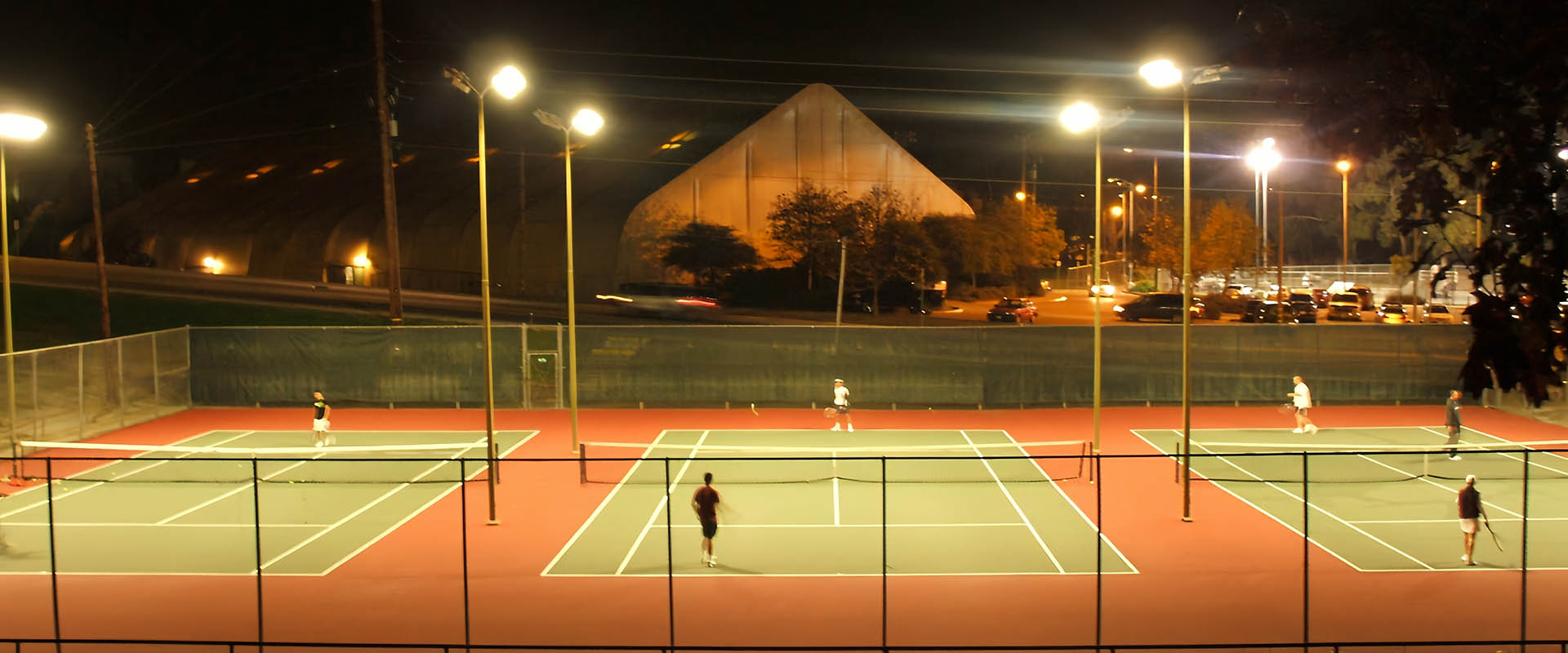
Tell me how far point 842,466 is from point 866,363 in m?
9.45

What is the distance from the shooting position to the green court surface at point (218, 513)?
16.8 metres

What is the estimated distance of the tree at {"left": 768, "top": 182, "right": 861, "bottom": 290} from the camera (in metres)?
55.9

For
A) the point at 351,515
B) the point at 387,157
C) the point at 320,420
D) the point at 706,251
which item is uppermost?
the point at 387,157

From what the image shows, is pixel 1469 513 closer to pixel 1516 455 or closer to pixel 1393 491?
pixel 1393 491

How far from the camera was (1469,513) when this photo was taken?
52.2 ft

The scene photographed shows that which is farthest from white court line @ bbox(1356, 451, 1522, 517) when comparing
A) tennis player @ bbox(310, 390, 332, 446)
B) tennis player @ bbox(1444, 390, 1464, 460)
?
tennis player @ bbox(310, 390, 332, 446)

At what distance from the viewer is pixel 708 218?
183 feet

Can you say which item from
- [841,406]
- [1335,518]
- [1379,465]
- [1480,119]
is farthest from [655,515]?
[1379,465]

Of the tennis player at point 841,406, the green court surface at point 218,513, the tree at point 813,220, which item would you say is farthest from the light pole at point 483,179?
the tree at point 813,220

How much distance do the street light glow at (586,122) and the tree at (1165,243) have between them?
2217 inches

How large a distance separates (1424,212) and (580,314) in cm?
4406

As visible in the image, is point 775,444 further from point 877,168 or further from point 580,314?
point 877,168

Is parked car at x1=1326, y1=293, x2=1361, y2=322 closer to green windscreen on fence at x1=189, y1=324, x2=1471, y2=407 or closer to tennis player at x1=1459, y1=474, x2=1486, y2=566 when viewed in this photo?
green windscreen on fence at x1=189, y1=324, x2=1471, y2=407

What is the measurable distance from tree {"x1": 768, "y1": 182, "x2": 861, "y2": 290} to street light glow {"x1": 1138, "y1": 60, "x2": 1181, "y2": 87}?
37.8m
